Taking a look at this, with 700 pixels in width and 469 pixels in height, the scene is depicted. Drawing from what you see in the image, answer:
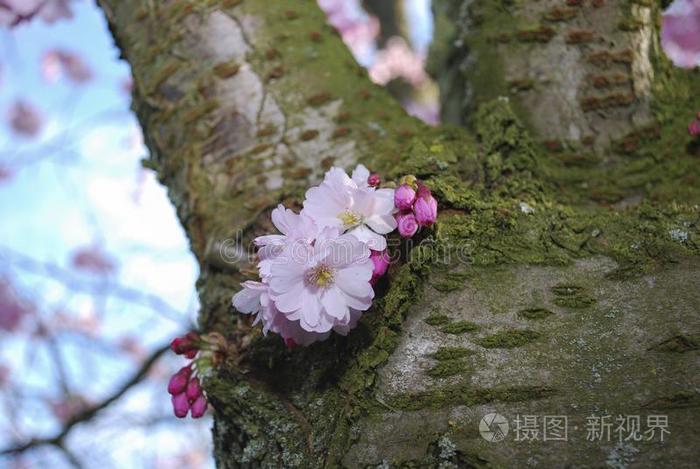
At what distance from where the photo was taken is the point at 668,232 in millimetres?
1179

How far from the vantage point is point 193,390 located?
142 centimetres

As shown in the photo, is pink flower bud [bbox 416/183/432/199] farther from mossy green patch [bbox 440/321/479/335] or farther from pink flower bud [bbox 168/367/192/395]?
pink flower bud [bbox 168/367/192/395]

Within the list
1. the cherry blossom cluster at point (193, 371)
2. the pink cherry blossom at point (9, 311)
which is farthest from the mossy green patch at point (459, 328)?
the pink cherry blossom at point (9, 311)

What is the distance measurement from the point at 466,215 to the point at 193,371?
75 centimetres

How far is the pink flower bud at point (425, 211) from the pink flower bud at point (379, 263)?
0.10 m

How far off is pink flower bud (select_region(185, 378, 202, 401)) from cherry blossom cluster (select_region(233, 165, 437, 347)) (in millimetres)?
309

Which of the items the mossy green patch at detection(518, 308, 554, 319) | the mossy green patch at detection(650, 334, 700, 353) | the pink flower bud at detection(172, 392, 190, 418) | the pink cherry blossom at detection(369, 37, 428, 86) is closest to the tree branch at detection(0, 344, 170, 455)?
the pink flower bud at detection(172, 392, 190, 418)

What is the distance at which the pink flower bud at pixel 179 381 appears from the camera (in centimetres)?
142

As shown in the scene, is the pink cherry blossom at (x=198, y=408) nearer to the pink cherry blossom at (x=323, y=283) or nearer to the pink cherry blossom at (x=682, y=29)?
the pink cherry blossom at (x=323, y=283)

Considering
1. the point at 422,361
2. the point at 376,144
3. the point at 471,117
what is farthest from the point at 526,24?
the point at 422,361

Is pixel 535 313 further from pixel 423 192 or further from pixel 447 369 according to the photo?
pixel 423 192
